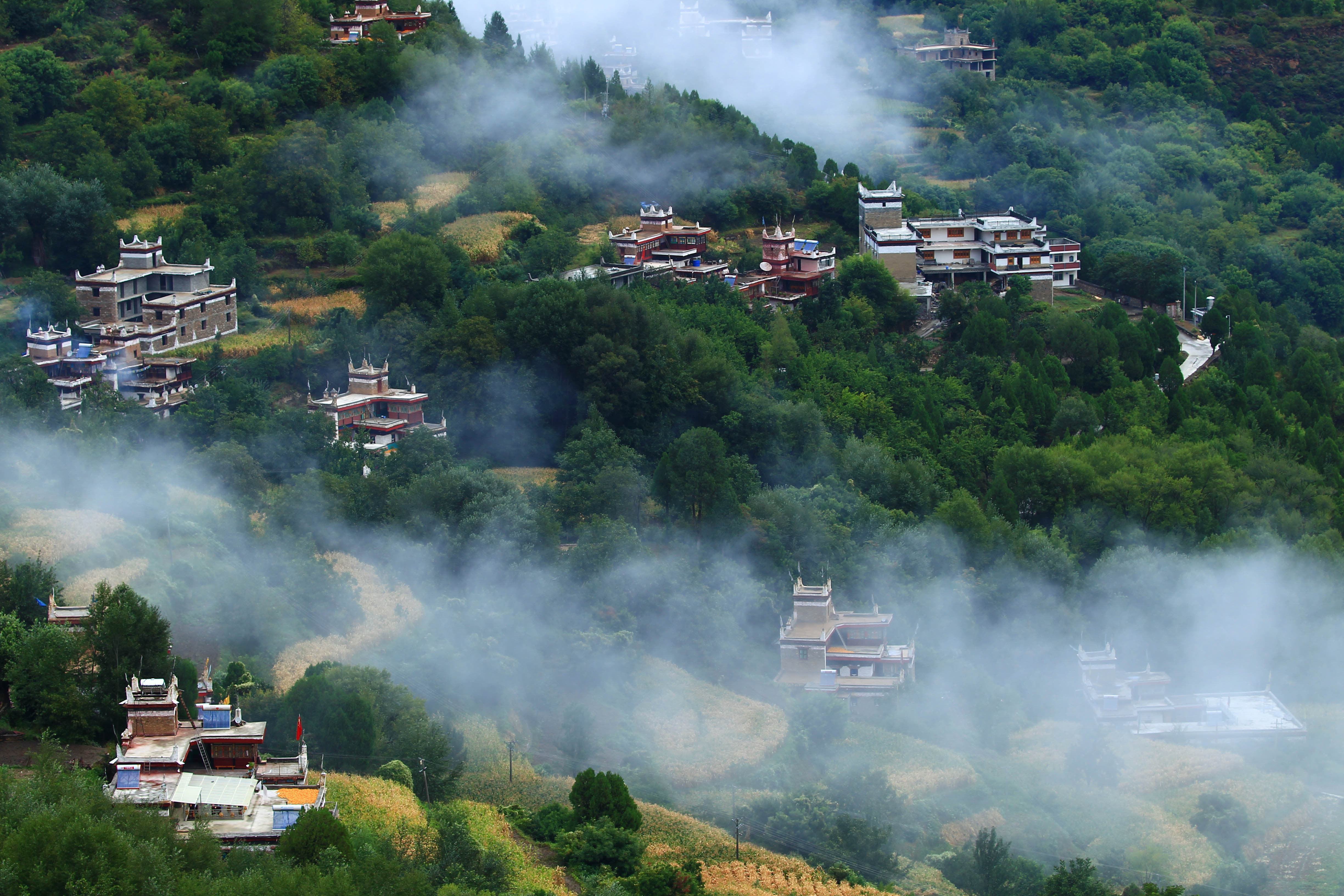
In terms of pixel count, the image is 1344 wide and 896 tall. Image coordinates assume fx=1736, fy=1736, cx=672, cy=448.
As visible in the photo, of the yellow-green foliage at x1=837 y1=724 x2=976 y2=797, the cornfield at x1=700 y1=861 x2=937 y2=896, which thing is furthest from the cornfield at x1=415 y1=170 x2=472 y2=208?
the cornfield at x1=700 y1=861 x2=937 y2=896

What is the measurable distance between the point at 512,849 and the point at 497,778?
163 cm

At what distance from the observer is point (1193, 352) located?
1037 inches

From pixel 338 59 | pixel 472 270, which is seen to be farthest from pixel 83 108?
pixel 472 270

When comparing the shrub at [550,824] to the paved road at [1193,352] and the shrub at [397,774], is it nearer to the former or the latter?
the shrub at [397,774]

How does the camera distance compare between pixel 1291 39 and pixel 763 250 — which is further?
pixel 1291 39

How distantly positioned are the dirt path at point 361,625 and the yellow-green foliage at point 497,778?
1394 mm

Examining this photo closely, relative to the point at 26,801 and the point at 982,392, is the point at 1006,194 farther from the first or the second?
the point at 26,801

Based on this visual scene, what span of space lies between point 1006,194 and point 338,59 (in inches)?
493

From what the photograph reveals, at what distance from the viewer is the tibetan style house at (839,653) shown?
653 inches

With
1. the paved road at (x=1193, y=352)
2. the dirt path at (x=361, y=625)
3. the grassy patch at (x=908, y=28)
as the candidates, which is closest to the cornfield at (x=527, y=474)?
the dirt path at (x=361, y=625)

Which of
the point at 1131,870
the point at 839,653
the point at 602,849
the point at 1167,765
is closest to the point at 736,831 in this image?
the point at 602,849

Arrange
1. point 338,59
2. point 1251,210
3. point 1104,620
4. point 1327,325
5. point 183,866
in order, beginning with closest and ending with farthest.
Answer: point 183,866, point 1104,620, point 338,59, point 1327,325, point 1251,210

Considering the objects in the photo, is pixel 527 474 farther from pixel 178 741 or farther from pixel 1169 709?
pixel 178 741

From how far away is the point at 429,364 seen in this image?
20891mm
